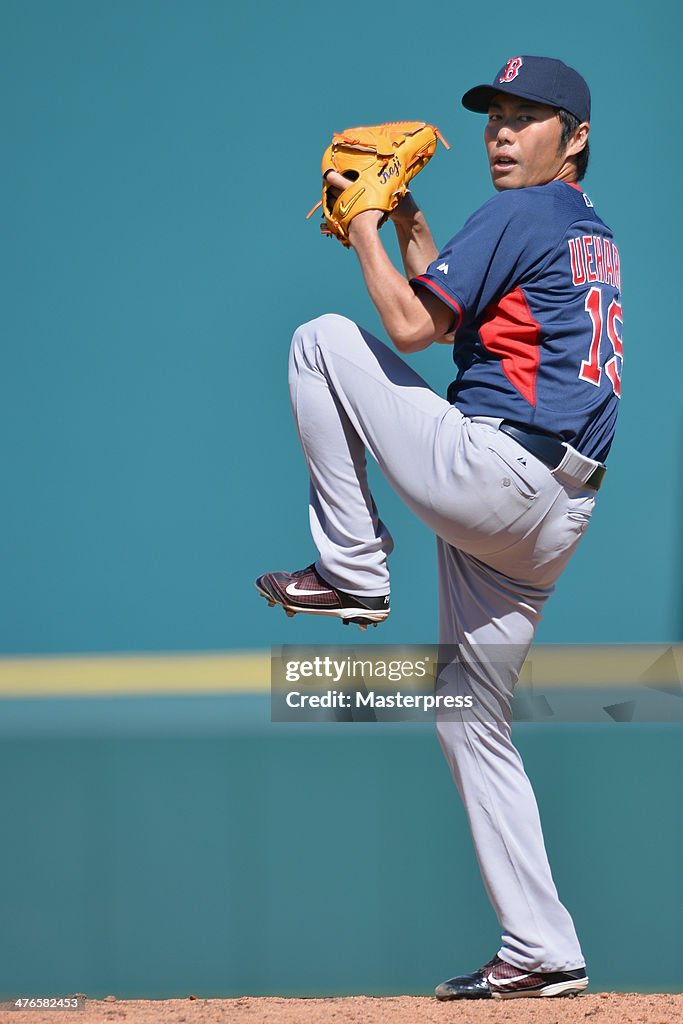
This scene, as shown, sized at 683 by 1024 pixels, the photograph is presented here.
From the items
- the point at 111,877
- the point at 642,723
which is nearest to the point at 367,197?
the point at 642,723

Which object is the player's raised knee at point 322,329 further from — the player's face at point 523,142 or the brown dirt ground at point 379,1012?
the brown dirt ground at point 379,1012

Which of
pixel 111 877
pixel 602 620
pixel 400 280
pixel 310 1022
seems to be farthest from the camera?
pixel 602 620

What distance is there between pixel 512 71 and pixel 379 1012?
1.80m

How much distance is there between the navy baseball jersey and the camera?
2.22 meters

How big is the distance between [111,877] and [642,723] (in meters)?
1.34

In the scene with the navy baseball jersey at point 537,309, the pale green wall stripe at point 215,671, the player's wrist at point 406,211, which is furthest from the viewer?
the pale green wall stripe at point 215,671

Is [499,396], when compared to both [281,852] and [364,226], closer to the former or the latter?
[364,226]

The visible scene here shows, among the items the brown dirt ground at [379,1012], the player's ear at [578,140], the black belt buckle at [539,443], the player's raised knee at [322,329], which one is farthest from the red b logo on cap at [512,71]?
the brown dirt ground at [379,1012]

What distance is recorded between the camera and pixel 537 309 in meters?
2.27

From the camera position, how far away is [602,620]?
3.79 m

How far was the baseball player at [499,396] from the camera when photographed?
223cm

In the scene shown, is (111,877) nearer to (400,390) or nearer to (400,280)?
(400,390)

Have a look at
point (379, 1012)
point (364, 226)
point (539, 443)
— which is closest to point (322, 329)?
point (364, 226)

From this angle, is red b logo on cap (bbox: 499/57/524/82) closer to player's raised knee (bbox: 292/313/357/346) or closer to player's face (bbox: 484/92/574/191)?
player's face (bbox: 484/92/574/191)
